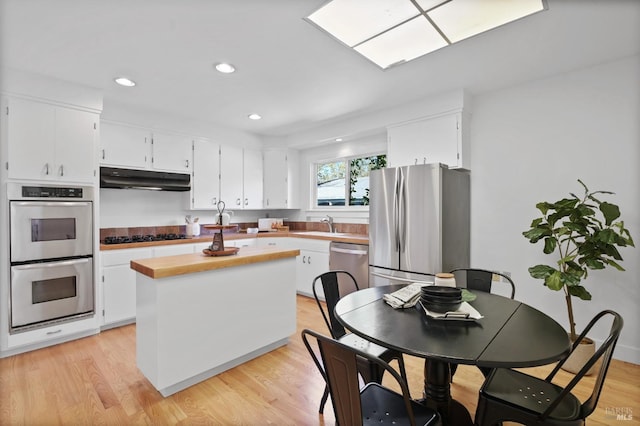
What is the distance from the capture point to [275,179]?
5.32 meters

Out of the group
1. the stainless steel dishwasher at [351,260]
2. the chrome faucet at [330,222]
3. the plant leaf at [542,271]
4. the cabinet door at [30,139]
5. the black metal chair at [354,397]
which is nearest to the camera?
the black metal chair at [354,397]

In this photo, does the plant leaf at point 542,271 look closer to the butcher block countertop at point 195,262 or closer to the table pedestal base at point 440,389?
the table pedestal base at point 440,389

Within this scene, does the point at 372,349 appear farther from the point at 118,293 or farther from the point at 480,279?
the point at 118,293

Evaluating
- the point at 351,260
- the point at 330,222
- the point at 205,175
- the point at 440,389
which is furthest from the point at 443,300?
the point at 205,175

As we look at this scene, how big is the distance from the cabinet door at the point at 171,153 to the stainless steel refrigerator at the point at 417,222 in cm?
256

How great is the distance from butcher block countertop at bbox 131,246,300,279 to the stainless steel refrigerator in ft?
4.02

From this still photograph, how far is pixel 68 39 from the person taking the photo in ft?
7.61

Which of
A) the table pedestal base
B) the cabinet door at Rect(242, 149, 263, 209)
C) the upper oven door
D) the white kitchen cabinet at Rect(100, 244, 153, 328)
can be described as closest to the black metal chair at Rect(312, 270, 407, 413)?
the table pedestal base

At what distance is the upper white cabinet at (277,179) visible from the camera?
529 cm

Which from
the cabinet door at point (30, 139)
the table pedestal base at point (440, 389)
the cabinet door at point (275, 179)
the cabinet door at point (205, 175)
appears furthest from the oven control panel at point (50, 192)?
the table pedestal base at point (440, 389)

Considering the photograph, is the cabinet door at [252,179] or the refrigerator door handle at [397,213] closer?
the refrigerator door handle at [397,213]

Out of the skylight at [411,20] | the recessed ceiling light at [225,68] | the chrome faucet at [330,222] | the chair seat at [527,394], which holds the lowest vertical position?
the chair seat at [527,394]

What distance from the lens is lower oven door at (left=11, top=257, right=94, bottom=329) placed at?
2.82 metres

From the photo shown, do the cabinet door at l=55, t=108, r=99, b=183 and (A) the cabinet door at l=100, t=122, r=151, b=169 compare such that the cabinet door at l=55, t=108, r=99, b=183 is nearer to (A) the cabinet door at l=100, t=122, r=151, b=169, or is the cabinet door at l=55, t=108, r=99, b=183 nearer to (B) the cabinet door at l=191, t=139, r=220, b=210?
(A) the cabinet door at l=100, t=122, r=151, b=169
